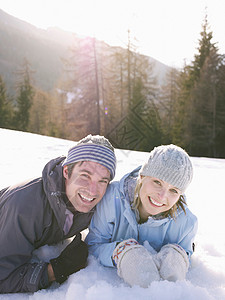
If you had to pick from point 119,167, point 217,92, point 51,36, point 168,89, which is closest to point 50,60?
point 51,36

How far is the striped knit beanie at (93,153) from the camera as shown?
1910mm

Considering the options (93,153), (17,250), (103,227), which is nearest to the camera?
(17,250)

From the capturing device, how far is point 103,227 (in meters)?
2.07

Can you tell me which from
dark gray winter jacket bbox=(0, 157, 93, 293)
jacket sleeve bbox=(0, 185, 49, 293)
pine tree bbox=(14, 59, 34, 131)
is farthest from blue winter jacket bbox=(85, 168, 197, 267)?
pine tree bbox=(14, 59, 34, 131)

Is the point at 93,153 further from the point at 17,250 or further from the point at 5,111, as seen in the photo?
the point at 5,111

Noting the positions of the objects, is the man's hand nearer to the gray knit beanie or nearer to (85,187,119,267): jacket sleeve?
(85,187,119,267): jacket sleeve

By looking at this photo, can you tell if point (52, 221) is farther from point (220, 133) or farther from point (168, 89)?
point (168, 89)

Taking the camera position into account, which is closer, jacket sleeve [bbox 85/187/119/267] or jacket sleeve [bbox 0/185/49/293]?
jacket sleeve [bbox 0/185/49/293]

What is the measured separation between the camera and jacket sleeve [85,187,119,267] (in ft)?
6.59

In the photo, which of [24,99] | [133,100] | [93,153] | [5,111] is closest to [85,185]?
[93,153]

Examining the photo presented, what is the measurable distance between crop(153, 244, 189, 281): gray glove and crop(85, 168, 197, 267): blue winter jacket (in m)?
0.18

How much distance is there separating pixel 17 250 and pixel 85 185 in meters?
0.63

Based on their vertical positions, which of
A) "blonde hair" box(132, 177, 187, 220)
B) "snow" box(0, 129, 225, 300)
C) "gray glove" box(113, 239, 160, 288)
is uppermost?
"blonde hair" box(132, 177, 187, 220)

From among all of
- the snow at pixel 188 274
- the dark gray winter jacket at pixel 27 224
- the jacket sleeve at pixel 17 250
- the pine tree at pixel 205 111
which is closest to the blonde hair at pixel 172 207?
the snow at pixel 188 274
